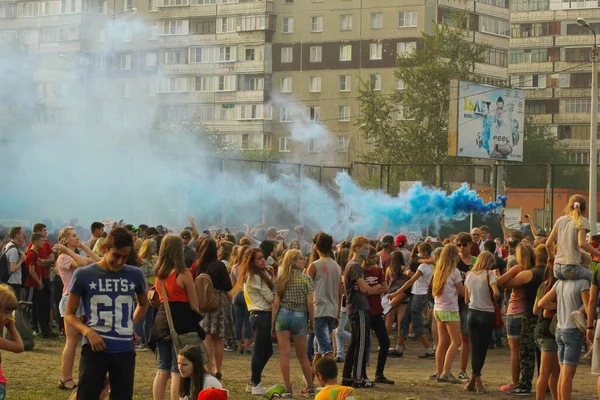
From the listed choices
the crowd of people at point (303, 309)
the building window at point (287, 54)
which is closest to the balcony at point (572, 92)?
the building window at point (287, 54)

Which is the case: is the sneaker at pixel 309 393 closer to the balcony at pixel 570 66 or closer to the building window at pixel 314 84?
the building window at pixel 314 84

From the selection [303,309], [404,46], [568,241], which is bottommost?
[303,309]

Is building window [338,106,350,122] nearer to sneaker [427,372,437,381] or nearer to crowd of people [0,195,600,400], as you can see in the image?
crowd of people [0,195,600,400]

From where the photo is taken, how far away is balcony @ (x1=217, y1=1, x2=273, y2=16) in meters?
89.7

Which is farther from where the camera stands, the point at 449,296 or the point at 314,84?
the point at 314,84

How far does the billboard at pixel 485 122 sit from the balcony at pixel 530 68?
50.3m

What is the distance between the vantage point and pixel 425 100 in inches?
2943

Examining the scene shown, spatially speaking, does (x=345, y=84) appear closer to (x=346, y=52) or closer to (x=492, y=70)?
(x=346, y=52)

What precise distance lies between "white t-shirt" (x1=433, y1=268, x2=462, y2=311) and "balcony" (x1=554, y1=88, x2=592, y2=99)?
8555 cm

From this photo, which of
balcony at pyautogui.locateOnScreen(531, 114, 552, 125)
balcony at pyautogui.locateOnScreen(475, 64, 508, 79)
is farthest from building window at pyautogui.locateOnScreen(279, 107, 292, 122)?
balcony at pyautogui.locateOnScreen(531, 114, 552, 125)

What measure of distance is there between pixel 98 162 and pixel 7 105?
27.4 feet

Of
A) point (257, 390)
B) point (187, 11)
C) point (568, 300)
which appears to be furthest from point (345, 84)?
point (568, 300)

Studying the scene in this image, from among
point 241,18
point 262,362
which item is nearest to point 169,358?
point 262,362

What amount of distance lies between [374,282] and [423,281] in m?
4.05
